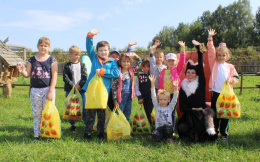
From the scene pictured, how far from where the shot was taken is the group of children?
3678 mm

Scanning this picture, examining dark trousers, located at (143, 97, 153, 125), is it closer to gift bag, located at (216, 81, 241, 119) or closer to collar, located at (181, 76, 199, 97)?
collar, located at (181, 76, 199, 97)

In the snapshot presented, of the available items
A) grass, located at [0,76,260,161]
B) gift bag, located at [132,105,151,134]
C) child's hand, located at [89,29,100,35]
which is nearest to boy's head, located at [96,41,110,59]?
child's hand, located at [89,29,100,35]

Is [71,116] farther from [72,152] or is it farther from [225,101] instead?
[225,101]

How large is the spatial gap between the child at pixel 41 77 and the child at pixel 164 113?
177cm

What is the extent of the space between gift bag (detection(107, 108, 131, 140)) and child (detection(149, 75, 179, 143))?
52 cm

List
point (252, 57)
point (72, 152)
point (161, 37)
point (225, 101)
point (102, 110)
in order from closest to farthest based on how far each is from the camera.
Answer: point (72, 152) < point (225, 101) < point (102, 110) < point (252, 57) < point (161, 37)

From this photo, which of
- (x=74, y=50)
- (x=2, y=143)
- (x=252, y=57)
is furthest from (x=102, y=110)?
(x=252, y=57)

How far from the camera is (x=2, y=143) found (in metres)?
3.64

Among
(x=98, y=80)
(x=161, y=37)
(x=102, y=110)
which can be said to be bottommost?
(x=102, y=110)

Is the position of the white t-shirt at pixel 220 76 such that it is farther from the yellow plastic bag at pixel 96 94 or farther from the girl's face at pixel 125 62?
the yellow plastic bag at pixel 96 94

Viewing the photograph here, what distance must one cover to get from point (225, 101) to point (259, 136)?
1186 millimetres

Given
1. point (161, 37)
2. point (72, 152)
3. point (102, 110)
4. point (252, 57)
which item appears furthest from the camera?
point (161, 37)

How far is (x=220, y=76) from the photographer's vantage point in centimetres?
378

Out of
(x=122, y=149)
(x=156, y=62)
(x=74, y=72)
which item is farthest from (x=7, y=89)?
(x=122, y=149)
